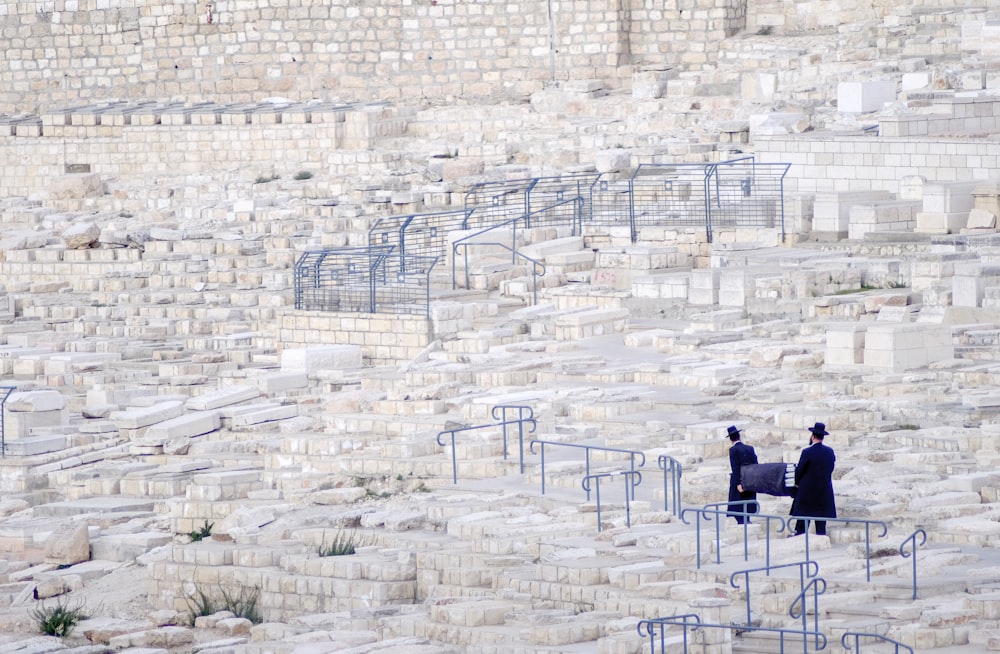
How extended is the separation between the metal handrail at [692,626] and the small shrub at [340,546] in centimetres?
329

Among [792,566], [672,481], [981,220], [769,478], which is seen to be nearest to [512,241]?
[981,220]

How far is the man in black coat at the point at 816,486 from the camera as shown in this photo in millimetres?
14156

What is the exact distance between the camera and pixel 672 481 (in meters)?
15.7

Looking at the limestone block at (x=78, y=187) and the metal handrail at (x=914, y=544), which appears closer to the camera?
the metal handrail at (x=914, y=544)

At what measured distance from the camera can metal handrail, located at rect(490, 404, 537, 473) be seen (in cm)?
1727

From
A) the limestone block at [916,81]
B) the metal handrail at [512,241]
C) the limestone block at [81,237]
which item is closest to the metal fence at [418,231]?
the metal handrail at [512,241]

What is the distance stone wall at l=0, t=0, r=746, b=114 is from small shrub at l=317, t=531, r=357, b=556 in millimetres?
18671

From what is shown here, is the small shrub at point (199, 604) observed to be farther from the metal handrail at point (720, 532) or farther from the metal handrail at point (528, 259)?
the metal handrail at point (528, 259)

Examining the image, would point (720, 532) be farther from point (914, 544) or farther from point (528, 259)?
point (528, 259)

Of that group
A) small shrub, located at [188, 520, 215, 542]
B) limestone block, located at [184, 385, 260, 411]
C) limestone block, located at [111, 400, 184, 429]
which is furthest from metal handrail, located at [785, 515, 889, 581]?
limestone block, located at [111, 400, 184, 429]

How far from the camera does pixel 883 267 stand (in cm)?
2239

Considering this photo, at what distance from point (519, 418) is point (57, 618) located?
429 cm

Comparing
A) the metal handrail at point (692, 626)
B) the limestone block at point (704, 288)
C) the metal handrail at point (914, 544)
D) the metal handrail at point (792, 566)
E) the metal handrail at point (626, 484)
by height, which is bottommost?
the metal handrail at point (692, 626)

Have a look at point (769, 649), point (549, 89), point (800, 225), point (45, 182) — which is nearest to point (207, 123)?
point (45, 182)
